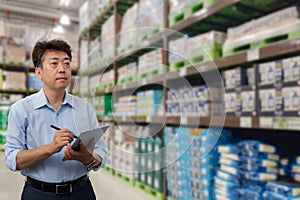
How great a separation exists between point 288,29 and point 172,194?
1540mm

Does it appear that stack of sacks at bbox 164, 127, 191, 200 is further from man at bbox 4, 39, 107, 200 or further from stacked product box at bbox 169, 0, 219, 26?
man at bbox 4, 39, 107, 200

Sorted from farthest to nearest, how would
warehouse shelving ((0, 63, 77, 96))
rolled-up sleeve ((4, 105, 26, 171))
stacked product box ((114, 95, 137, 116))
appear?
warehouse shelving ((0, 63, 77, 96))
stacked product box ((114, 95, 137, 116))
rolled-up sleeve ((4, 105, 26, 171))

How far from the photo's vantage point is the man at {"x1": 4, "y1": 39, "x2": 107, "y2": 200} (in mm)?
667

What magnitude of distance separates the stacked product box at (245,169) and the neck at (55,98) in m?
1.36

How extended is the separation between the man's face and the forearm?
0.14m

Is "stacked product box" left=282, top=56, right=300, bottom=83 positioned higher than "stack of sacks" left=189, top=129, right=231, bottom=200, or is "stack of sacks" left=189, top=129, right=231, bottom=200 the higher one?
"stacked product box" left=282, top=56, right=300, bottom=83

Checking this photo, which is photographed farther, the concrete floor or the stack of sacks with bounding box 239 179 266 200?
the concrete floor

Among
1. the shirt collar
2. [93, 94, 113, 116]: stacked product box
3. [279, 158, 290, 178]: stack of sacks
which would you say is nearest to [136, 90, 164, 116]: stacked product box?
[93, 94, 113, 116]: stacked product box

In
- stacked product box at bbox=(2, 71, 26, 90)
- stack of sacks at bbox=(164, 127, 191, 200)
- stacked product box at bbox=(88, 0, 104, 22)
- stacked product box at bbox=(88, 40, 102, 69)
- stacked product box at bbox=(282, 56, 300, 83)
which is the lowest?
stack of sacks at bbox=(164, 127, 191, 200)

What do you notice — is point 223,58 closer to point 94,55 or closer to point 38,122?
point 94,55

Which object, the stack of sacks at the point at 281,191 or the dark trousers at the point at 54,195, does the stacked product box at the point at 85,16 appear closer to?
the stack of sacks at the point at 281,191

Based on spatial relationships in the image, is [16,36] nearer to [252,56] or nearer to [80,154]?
[252,56]

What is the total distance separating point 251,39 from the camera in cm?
175

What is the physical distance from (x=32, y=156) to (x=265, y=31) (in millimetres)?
1438
